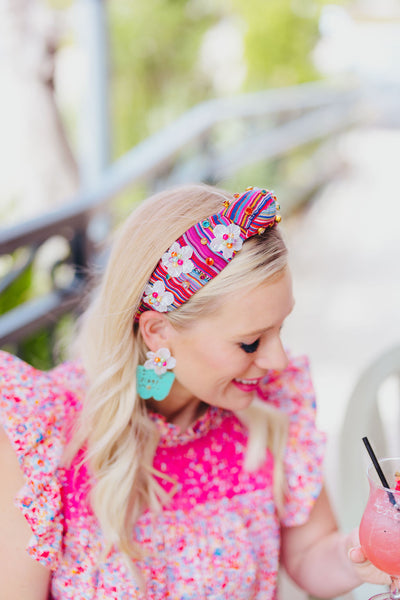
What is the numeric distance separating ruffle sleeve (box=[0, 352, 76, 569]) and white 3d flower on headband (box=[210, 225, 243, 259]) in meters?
0.44

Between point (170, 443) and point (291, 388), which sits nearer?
point (170, 443)

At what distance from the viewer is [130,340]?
1.38 m

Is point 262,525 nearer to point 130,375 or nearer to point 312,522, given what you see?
point 312,522

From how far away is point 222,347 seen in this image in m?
1.32

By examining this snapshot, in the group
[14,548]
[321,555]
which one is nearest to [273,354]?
[321,555]

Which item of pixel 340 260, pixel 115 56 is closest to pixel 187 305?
pixel 340 260

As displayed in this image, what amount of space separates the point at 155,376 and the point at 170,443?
0.58 ft

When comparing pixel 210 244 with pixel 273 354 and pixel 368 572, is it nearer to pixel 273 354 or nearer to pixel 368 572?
pixel 273 354

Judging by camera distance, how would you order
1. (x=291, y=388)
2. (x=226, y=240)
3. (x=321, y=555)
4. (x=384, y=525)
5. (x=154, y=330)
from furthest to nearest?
(x=291, y=388) < (x=321, y=555) < (x=154, y=330) < (x=226, y=240) < (x=384, y=525)

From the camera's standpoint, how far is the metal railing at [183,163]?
8.39 ft

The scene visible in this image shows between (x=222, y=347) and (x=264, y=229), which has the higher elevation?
(x=264, y=229)

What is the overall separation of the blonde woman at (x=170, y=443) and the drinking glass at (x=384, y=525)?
10cm

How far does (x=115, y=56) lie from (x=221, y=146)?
239cm

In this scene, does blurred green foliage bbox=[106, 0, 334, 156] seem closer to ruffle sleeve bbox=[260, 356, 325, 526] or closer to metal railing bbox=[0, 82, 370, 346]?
metal railing bbox=[0, 82, 370, 346]
